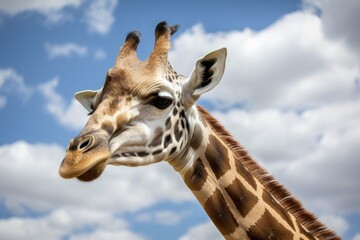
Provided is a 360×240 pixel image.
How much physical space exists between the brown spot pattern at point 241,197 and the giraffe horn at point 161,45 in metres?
2.05

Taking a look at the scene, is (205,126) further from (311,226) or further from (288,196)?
(311,226)

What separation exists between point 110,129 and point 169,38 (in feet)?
6.66

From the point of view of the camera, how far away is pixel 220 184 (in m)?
6.44

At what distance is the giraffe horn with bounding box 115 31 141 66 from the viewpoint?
681 centimetres

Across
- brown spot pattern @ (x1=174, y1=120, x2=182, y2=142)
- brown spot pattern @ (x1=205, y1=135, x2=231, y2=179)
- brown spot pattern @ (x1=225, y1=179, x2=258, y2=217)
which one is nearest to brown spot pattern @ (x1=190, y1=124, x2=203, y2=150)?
brown spot pattern @ (x1=205, y1=135, x2=231, y2=179)

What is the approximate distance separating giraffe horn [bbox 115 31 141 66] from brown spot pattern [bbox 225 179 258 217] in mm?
2391

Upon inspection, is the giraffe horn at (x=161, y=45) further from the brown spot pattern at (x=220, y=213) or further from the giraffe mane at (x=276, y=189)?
the brown spot pattern at (x=220, y=213)

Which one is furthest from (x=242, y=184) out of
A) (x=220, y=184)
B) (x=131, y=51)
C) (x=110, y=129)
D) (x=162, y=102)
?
(x=131, y=51)

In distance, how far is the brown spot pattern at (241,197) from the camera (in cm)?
632

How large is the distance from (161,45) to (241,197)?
254cm

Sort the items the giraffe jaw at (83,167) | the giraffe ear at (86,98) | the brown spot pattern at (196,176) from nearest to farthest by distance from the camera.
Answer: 1. the giraffe jaw at (83,167)
2. the brown spot pattern at (196,176)
3. the giraffe ear at (86,98)

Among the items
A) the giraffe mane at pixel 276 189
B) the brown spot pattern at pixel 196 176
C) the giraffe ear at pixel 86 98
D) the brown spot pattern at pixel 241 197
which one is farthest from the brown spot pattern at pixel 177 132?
the giraffe ear at pixel 86 98

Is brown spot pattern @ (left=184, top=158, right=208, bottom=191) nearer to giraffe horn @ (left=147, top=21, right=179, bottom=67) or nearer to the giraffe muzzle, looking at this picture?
the giraffe muzzle

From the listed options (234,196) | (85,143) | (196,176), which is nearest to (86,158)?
(85,143)
